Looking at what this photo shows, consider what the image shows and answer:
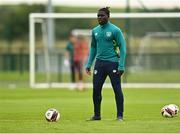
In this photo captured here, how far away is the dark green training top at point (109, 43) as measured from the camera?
51.4ft

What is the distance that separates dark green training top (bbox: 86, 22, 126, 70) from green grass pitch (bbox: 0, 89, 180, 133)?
130 centimetres

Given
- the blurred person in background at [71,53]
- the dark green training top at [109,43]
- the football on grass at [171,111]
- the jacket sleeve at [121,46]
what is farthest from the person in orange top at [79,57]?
the jacket sleeve at [121,46]

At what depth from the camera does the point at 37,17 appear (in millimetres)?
32594

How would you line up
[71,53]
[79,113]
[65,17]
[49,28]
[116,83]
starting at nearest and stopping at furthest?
[116,83] < [79,113] < [71,53] < [65,17] < [49,28]

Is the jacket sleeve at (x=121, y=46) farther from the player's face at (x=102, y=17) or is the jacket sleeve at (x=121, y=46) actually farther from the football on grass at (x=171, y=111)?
the football on grass at (x=171, y=111)

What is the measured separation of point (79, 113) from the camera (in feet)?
60.5

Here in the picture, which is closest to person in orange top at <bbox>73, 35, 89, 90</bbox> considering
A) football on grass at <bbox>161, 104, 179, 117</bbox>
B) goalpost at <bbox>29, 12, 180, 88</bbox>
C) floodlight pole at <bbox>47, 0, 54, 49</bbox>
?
goalpost at <bbox>29, 12, 180, 88</bbox>

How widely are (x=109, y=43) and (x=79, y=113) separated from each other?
10.4 feet

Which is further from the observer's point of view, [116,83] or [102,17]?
[116,83]

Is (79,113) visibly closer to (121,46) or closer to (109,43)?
(109,43)

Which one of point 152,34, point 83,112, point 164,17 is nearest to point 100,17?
point 83,112

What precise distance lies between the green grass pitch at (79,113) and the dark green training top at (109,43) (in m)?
1.30

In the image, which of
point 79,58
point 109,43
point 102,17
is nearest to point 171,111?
point 109,43

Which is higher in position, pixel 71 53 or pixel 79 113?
pixel 71 53
